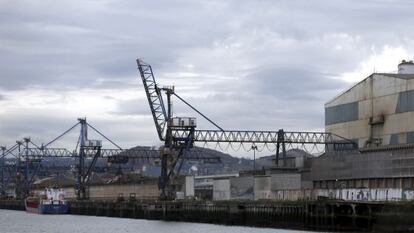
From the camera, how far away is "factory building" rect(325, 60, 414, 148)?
112 m

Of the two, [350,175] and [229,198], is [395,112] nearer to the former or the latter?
[350,175]

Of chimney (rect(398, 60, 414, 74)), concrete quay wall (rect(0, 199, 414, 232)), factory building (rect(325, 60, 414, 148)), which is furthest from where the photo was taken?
chimney (rect(398, 60, 414, 74))

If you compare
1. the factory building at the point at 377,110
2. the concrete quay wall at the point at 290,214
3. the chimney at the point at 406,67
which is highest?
the chimney at the point at 406,67

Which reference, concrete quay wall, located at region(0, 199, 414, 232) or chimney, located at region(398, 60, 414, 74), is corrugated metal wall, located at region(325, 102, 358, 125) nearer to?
chimney, located at region(398, 60, 414, 74)

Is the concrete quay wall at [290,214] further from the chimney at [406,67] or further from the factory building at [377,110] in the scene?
the chimney at [406,67]

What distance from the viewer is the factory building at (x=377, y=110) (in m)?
112

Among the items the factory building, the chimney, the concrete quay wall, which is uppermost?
the chimney

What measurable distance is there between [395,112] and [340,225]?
34.0 metres

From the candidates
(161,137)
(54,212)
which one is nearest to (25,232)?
(161,137)

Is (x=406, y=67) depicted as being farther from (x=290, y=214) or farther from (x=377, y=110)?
(x=290, y=214)

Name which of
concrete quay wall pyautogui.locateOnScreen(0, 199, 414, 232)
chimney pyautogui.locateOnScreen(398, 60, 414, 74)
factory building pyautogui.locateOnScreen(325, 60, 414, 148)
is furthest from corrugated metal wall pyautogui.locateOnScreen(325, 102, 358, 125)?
concrete quay wall pyautogui.locateOnScreen(0, 199, 414, 232)

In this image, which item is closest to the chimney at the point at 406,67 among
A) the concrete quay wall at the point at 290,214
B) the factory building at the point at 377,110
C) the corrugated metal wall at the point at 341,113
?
the factory building at the point at 377,110

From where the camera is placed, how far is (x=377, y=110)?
118 metres

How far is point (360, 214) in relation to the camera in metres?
81.6
